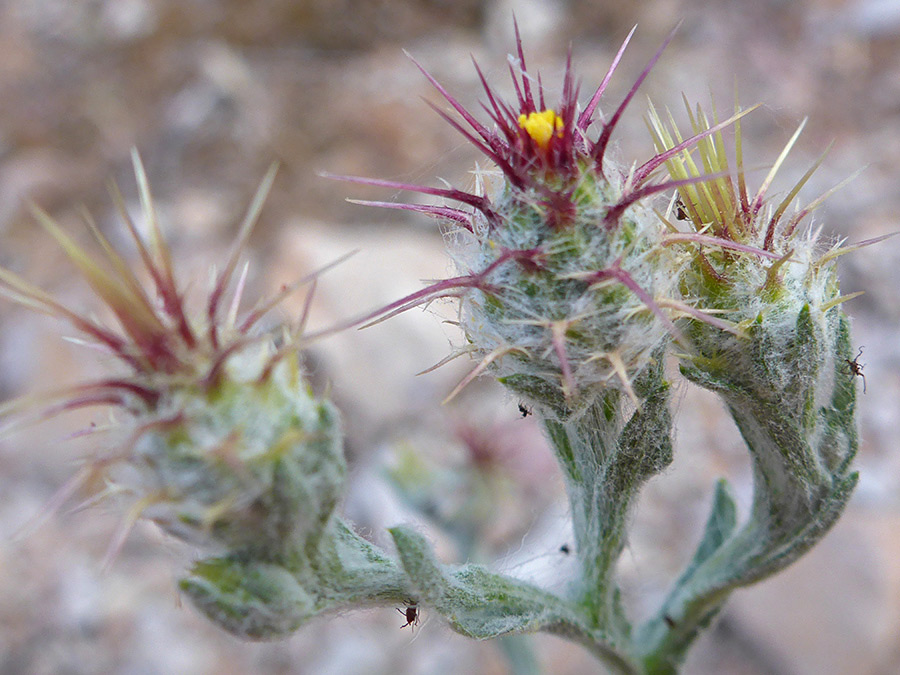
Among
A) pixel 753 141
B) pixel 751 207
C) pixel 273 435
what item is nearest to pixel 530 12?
pixel 753 141

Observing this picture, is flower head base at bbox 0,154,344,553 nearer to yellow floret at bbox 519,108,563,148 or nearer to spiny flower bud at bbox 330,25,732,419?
spiny flower bud at bbox 330,25,732,419

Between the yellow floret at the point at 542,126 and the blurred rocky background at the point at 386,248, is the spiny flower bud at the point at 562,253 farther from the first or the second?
the blurred rocky background at the point at 386,248

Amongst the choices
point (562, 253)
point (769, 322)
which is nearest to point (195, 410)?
point (562, 253)

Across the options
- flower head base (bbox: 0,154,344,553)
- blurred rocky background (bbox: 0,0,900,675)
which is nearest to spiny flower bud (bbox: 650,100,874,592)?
blurred rocky background (bbox: 0,0,900,675)

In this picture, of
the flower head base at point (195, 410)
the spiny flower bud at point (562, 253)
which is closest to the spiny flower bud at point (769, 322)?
the spiny flower bud at point (562, 253)

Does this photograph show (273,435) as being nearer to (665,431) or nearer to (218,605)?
(218,605)
